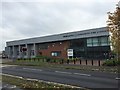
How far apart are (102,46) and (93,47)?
9.12 feet

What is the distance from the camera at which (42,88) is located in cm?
1366

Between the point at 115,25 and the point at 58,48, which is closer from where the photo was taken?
the point at 115,25

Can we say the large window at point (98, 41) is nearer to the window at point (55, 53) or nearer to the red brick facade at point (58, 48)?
the red brick facade at point (58, 48)

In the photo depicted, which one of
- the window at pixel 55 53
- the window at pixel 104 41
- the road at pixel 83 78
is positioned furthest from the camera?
the window at pixel 55 53

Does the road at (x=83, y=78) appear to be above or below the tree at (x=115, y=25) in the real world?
below

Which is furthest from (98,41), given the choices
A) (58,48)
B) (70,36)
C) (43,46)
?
(43,46)

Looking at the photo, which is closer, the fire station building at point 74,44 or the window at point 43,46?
the fire station building at point 74,44

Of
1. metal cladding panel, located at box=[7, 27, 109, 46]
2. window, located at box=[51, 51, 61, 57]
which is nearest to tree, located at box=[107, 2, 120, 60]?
metal cladding panel, located at box=[7, 27, 109, 46]

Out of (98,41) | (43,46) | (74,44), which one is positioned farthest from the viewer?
(43,46)

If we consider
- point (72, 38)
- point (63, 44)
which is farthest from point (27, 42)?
point (72, 38)

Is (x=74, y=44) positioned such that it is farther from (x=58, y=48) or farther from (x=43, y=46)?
(x=43, y=46)

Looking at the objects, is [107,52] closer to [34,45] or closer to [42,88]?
[34,45]

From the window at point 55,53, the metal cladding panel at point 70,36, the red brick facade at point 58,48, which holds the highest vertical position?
the metal cladding panel at point 70,36

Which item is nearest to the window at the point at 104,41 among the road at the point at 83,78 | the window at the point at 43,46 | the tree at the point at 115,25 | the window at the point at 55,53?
the window at the point at 55,53
